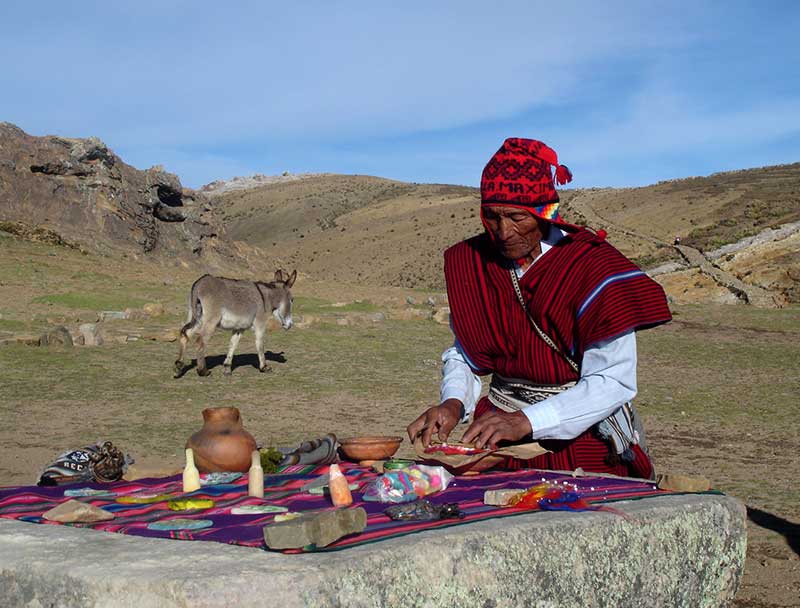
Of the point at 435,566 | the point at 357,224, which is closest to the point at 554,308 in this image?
the point at 435,566

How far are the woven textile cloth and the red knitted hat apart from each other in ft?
3.16

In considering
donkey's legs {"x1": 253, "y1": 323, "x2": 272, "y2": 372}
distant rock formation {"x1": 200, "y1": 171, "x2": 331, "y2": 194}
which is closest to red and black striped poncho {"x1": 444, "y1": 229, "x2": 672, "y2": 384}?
donkey's legs {"x1": 253, "y1": 323, "x2": 272, "y2": 372}

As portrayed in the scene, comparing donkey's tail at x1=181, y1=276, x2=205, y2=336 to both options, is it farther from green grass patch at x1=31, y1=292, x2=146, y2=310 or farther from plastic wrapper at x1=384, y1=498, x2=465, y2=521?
plastic wrapper at x1=384, y1=498, x2=465, y2=521

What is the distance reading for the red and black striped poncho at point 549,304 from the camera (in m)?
3.52

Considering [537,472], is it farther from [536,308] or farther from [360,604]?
[360,604]

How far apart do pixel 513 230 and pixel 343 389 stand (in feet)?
30.6

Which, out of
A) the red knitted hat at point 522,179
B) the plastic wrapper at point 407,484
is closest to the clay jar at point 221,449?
the plastic wrapper at point 407,484

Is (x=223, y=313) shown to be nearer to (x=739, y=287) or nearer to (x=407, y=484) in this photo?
(x=407, y=484)

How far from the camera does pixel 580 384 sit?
11.6ft

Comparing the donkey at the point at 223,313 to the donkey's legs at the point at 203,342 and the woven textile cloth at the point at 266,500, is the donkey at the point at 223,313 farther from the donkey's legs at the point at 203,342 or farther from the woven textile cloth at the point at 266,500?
the woven textile cloth at the point at 266,500

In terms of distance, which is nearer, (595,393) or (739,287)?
(595,393)

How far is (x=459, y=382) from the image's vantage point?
154 inches

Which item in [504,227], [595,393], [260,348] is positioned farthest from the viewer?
[260,348]

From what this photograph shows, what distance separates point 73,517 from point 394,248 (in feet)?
207
